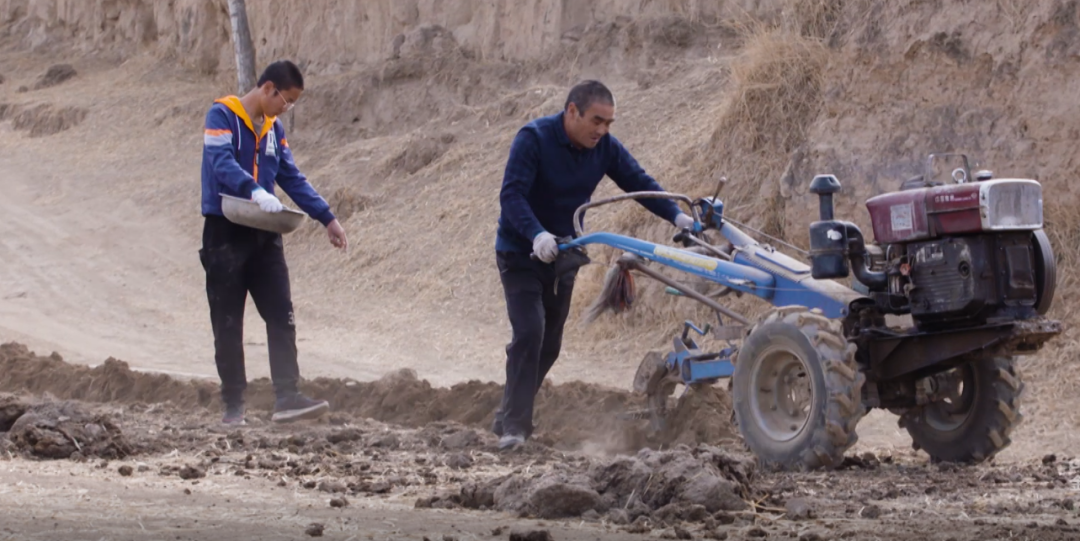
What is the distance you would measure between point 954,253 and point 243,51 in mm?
18073

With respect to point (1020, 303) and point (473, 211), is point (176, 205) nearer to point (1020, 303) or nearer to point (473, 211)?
point (473, 211)

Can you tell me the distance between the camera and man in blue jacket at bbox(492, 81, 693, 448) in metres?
7.04

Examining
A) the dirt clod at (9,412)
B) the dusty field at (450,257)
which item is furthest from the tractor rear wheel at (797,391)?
the dirt clod at (9,412)

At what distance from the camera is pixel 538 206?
7297mm

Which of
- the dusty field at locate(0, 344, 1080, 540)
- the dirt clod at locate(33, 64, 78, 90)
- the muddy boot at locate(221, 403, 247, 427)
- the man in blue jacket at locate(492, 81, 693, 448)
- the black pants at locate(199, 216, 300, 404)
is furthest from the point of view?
the dirt clod at locate(33, 64, 78, 90)

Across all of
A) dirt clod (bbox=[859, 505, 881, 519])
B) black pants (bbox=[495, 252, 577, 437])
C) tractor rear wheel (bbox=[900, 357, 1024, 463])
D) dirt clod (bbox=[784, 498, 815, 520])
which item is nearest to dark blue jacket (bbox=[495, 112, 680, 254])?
black pants (bbox=[495, 252, 577, 437])

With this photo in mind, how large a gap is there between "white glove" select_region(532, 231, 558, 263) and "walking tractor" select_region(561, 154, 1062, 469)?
0.13 m

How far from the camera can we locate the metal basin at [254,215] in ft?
24.5

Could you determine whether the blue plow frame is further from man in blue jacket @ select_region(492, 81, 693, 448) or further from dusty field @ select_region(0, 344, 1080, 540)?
dusty field @ select_region(0, 344, 1080, 540)

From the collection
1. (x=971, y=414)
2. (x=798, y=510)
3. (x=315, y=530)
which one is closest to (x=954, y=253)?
(x=971, y=414)

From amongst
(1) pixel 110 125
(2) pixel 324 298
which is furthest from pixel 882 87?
(1) pixel 110 125

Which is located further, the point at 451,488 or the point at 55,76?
the point at 55,76

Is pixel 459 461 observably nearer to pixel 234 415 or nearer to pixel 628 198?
pixel 628 198

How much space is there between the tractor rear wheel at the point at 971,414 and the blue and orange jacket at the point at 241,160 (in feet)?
11.7
